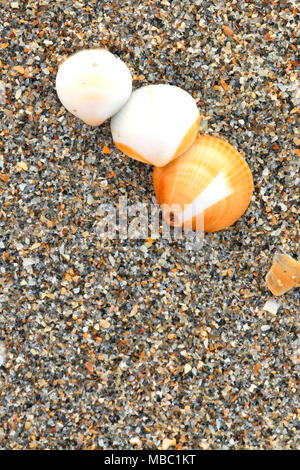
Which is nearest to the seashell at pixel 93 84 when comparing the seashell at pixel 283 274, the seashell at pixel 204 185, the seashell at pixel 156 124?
the seashell at pixel 156 124

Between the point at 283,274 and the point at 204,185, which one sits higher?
the point at 204,185

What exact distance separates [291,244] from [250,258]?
13 cm

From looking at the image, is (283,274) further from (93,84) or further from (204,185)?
(93,84)

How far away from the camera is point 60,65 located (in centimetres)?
147

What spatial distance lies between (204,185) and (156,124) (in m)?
0.22

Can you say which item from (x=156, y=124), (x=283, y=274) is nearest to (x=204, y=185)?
(x=156, y=124)

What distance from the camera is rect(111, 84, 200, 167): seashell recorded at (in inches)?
56.1

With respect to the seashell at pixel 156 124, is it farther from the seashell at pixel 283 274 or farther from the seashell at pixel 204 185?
the seashell at pixel 283 274

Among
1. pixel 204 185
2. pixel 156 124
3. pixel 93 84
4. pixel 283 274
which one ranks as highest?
pixel 93 84

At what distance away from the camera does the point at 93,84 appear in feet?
4.54

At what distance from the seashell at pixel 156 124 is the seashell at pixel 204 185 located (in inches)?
1.7

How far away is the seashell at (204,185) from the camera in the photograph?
147 cm

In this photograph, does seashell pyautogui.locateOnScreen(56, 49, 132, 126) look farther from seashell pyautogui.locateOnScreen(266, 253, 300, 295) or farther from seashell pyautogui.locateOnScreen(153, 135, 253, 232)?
seashell pyautogui.locateOnScreen(266, 253, 300, 295)

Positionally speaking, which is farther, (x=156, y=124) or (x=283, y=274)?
(x=283, y=274)
